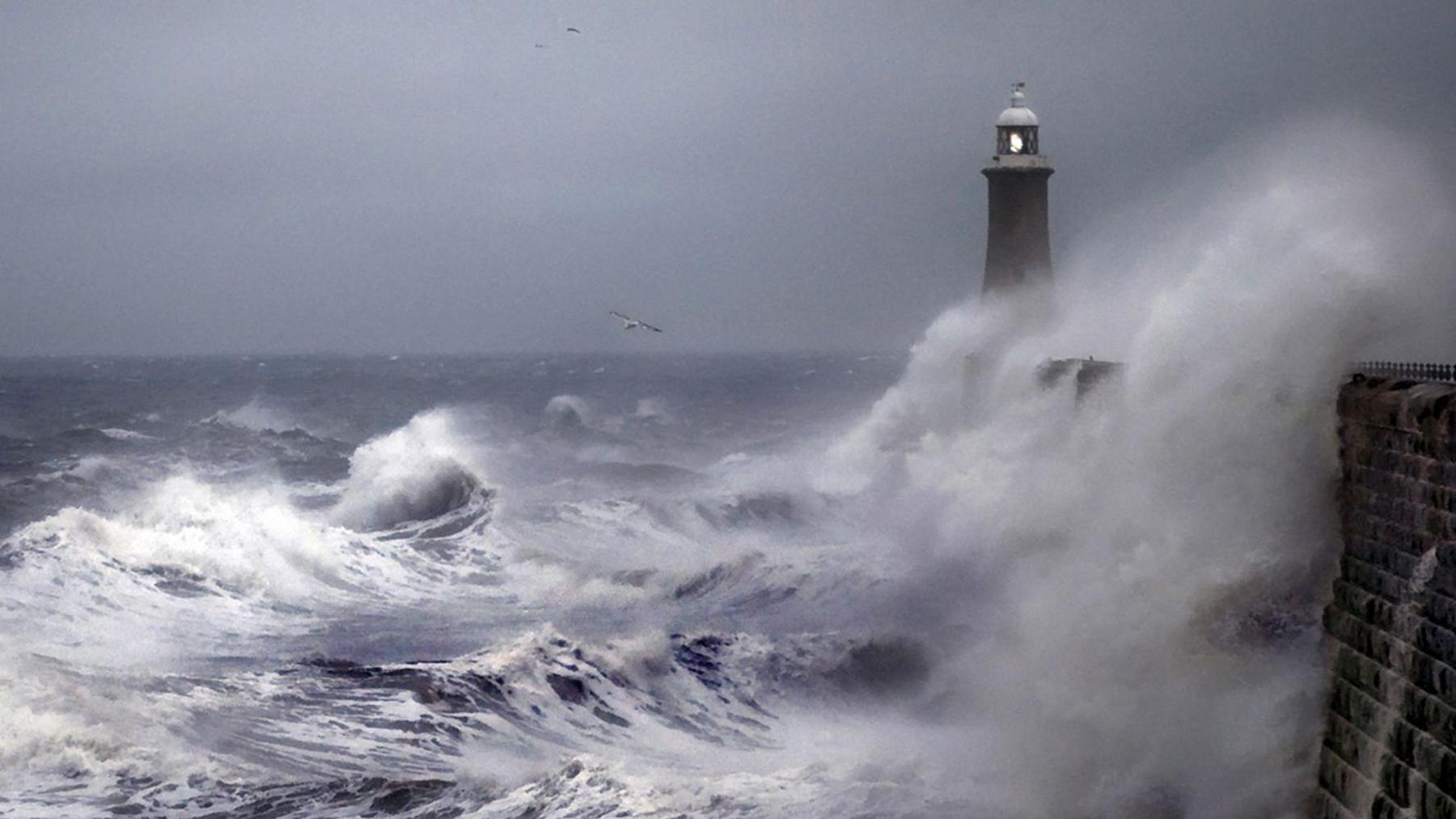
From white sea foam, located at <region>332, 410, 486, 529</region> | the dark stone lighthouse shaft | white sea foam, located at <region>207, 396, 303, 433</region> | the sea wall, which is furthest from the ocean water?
white sea foam, located at <region>207, 396, 303, 433</region>

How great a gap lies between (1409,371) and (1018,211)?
22939mm

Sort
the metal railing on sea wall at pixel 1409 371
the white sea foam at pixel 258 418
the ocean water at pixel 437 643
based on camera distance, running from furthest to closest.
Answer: the white sea foam at pixel 258 418
the ocean water at pixel 437 643
the metal railing on sea wall at pixel 1409 371

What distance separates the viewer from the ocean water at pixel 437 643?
1367 cm

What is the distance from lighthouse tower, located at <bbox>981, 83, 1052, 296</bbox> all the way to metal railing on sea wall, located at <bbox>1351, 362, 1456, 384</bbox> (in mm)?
21530

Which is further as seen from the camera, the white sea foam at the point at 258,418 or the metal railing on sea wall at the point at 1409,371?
the white sea foam at the point at 258,418

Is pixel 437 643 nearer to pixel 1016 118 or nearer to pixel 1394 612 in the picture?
pixel 1394 612

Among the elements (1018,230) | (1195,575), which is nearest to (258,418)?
(1018,230)

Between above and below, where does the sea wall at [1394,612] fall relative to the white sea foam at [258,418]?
above

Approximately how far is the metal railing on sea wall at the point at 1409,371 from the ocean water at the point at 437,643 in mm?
4438

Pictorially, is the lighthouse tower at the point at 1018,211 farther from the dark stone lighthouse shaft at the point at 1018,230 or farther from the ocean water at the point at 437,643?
the ocean water at the point at 437,643

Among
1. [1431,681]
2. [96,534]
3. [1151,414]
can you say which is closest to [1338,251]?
[1151,414]

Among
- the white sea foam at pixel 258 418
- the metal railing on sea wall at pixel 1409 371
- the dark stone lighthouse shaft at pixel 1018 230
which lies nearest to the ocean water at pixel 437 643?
the metal railing on sea wall at pixel 1409 371

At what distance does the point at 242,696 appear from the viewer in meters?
16.2

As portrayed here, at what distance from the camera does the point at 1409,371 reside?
11781 mm
